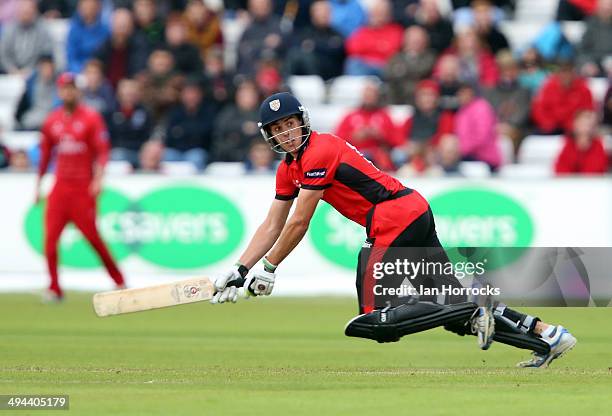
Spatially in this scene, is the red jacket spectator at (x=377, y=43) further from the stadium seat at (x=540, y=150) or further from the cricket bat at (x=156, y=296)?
the cricket bat at (x=156, y=296)

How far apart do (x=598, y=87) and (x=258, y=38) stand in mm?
5026

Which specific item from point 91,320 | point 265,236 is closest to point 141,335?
point 91,320

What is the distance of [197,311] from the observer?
50.5 feet

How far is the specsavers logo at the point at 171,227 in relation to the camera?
17.2 metres

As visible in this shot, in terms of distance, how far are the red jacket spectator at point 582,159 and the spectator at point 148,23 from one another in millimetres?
6597

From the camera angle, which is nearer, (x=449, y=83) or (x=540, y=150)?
(x=540, y=150)

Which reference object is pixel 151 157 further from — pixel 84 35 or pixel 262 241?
pixel 262 241

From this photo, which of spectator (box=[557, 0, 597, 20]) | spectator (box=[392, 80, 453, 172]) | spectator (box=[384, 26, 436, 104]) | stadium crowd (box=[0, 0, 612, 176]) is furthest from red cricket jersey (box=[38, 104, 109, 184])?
spectator (box=[557, 0, 597, 20])

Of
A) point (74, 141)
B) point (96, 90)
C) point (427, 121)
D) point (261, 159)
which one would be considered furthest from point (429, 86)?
point (74, 141)

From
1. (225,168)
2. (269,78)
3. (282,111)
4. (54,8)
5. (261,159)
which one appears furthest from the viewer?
(54,8)

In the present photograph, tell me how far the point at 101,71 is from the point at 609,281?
12239 mm

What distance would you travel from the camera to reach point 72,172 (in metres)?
16.0

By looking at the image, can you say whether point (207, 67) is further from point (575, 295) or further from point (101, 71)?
point (575, 295)

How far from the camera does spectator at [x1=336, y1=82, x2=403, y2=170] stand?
59.7ft
